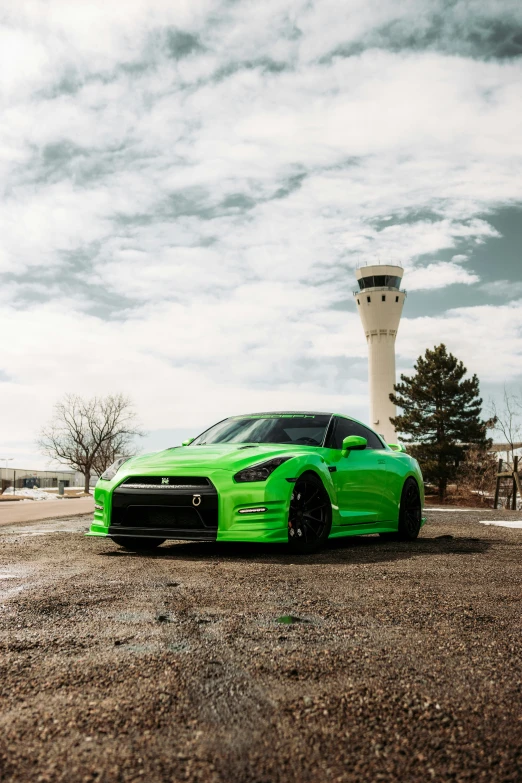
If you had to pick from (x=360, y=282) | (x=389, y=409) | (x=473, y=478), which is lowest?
(x=473, y=478)

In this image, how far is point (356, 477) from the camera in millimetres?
8203

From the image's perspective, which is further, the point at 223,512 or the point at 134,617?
the point at 223,512

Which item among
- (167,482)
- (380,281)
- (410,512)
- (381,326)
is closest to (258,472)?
(167,482)

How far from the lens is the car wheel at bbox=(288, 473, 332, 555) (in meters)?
7.03

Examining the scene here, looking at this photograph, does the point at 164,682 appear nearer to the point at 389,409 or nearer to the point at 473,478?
the point at 473,478

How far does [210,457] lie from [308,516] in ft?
3.46

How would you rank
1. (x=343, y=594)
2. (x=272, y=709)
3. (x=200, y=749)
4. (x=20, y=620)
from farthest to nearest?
(x=343, y=594), (x=20, y=620), (x=272, y=709), (x=200, y=749)

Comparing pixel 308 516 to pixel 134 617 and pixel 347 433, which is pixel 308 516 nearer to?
pixel 347 433

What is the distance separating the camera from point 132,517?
7.12m

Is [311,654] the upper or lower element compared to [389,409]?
lower

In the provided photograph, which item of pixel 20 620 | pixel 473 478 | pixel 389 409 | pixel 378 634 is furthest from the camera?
pixel 389 409

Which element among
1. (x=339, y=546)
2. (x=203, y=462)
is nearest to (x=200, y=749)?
(x=203, y=462)

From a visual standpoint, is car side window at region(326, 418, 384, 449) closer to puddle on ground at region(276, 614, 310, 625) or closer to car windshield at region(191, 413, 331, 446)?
car windshield at region(191, 413, 331, 446)

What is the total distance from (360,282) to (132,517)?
271ft
